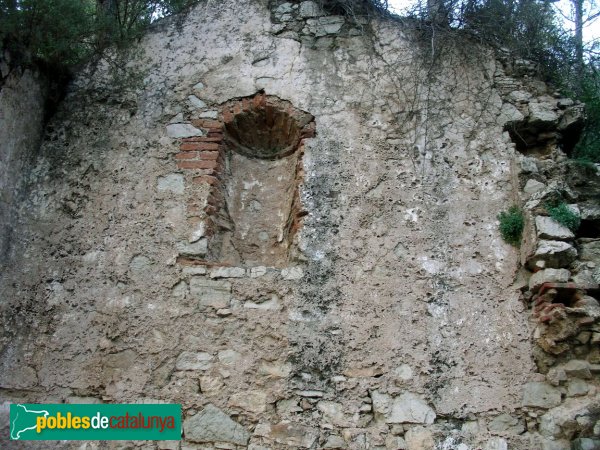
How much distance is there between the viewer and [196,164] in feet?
12.9

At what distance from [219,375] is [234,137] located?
177 cm

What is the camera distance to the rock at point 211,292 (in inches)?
138

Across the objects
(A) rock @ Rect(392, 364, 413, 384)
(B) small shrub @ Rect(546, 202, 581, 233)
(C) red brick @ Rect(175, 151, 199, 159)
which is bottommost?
(A) rock @ Rect(392, 364, 413, 384)

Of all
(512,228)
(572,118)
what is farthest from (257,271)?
(572,118)

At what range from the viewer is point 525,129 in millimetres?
4043

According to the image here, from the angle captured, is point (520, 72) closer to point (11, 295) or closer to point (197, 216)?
point (197, 216)

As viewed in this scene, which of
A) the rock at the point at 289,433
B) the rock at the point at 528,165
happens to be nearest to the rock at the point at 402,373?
the rock at the point at 289,433

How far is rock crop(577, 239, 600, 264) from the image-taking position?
3.45 meters

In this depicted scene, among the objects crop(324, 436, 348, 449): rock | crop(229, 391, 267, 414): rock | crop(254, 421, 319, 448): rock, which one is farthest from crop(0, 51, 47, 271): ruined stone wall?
crop(324, 436, 348, 449): rock

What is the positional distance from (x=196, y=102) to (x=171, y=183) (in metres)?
0.69

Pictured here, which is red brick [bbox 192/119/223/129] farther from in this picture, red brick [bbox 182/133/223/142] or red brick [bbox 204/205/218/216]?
red brick [bbox 204/205/218/216]

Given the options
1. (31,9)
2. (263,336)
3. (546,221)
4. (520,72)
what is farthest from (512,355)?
(31,9)

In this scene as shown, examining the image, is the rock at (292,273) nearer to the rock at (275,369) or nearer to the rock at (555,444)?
the rock at (275,369)

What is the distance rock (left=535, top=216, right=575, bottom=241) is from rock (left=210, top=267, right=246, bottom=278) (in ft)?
6.02
